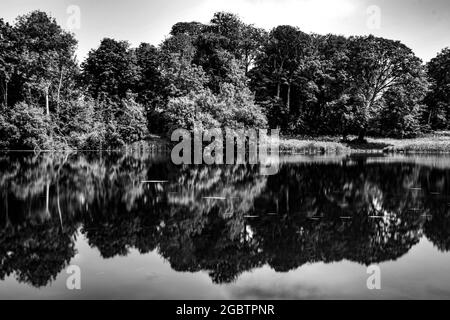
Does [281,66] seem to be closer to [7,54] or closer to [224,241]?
[7,54]

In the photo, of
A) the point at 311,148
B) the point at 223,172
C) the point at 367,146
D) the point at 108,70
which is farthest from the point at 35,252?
the point at 108,70

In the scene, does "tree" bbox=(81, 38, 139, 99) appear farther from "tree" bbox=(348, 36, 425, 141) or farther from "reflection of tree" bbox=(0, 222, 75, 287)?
"reflection of tree" bbox=(0, 222, 75, 287)

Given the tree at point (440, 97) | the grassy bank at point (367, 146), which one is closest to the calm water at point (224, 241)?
the grassy bank at point (367, 146)

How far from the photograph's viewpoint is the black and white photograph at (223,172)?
8203 millimetres

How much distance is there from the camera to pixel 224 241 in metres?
10.6

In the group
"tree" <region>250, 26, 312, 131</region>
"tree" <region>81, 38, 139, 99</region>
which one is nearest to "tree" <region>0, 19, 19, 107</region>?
"tree" <region>81, 38, 139, 99</region>

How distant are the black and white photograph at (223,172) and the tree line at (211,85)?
0.26 metres

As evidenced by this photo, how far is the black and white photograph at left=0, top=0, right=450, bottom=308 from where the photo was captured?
8.20m

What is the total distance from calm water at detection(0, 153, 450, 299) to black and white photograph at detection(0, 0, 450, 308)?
56 millimetres

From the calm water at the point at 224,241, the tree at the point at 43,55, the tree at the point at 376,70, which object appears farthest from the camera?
the tree at the point at 376,70

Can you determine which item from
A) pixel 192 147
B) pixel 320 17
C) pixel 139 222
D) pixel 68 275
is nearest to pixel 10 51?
pixel 192 147

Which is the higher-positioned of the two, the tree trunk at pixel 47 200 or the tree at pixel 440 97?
the tree at pixel 440 97

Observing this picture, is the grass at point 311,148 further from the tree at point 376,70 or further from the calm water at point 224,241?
the calm water at point 224,241

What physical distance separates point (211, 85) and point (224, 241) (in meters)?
55.3
